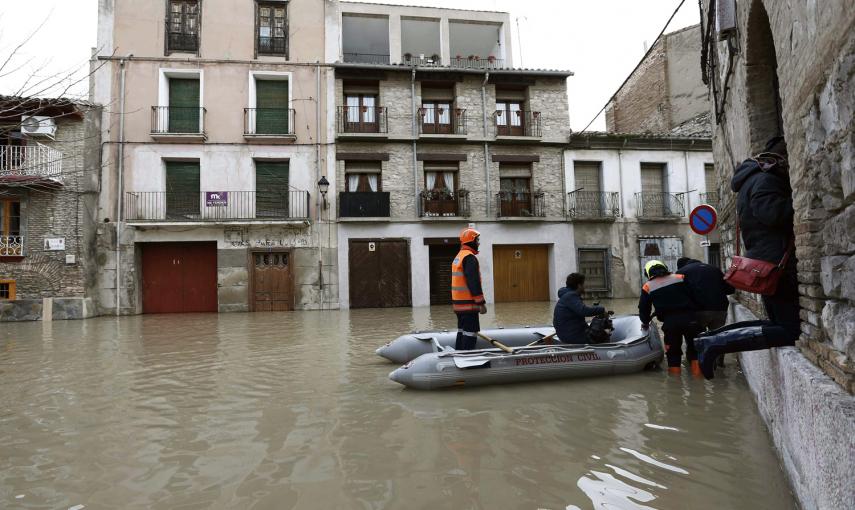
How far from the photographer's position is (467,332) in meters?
5.71

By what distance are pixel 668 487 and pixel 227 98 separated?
17937 mm

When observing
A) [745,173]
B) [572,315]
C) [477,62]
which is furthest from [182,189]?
[745,173]

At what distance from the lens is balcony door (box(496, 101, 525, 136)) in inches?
742

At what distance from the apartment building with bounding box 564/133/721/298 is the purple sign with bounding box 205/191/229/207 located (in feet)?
41.5

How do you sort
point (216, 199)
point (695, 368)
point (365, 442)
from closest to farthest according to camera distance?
point (365, 442), point (695, 368), point (216, 199)

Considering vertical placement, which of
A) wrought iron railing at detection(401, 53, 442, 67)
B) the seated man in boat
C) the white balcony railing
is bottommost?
the seated man in boat

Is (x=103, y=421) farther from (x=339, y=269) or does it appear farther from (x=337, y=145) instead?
(x=337, y=145)

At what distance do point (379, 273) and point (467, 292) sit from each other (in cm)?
1214

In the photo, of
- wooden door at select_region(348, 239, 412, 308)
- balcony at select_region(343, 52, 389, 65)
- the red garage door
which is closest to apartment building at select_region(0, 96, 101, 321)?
the red garage door

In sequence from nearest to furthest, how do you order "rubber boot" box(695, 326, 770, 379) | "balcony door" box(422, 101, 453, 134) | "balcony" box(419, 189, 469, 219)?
"rubber boot" box(695, 326, 770, 379), "balcony" box(419, 189, 469, 219), "balcony door" box(422, 101, 453, 134)

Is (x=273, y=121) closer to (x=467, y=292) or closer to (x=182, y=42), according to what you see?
(x=182, y=42)

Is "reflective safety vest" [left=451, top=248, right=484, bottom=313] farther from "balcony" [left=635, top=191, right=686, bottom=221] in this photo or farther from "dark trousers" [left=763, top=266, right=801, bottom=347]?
"balcony" [left=635, top=191, right=686, bottom=221]

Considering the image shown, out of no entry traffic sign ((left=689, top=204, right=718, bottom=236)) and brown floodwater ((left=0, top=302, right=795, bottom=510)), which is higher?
no entry traffic sign ((left=689, top=204, right=718, bottom=236))

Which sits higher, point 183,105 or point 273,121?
point 183,105
